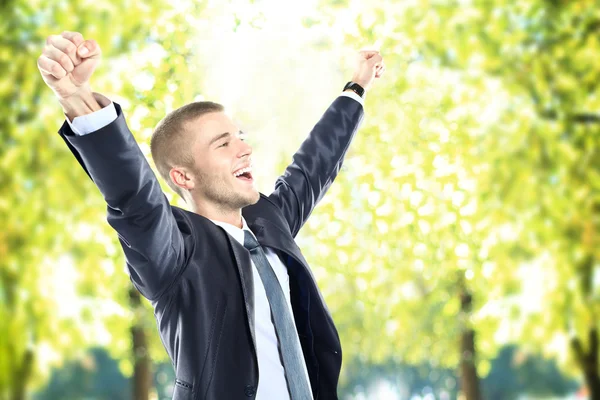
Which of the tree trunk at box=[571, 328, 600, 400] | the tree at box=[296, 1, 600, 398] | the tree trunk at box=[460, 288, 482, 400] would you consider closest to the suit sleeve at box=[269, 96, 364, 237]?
the tree at box=[296, 1, 600, 398]

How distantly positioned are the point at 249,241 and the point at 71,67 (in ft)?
1.73

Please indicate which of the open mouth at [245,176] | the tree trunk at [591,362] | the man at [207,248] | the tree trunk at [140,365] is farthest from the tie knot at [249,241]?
the tree trunk at [591,362]

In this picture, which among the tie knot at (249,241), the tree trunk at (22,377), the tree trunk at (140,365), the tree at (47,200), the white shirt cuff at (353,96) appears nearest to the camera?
the tie knot at (249,241)

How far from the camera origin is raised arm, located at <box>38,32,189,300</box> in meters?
0.91

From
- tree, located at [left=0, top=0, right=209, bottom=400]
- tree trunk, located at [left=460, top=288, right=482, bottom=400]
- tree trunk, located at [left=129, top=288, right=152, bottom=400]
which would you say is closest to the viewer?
tree, located at [left=0, top=0, right=209, bottom=400]

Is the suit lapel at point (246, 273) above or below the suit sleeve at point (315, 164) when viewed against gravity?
below

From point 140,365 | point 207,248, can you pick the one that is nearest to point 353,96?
point 207,248

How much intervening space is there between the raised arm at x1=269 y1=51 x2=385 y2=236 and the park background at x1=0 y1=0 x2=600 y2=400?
180cm

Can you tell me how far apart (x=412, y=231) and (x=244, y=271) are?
2776mm

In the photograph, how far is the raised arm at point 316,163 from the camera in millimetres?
1578

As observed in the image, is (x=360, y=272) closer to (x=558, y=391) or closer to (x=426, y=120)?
(x=426, y=120)

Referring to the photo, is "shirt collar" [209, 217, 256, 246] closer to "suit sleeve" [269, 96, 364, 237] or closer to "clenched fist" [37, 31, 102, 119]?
"suit sleeve" [269, 96, 364, 237]

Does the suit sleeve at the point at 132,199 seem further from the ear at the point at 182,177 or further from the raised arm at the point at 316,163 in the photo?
the raised arm at the point at 316,163

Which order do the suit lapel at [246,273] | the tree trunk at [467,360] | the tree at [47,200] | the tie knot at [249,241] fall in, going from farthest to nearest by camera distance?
the tree trunk at [467,360], the tree at [47,200], the tie knot at [249,241], the suit lapel at [246,273]
